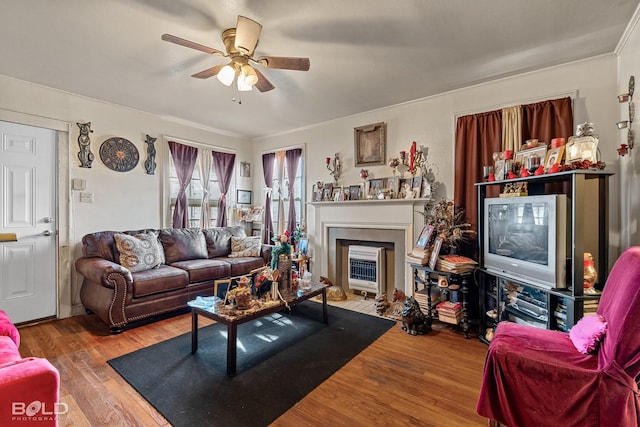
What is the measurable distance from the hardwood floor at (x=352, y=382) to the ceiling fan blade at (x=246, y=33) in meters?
2.45

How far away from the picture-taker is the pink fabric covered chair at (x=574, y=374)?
47.8 inches

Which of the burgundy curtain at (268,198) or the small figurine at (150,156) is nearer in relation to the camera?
the small figurine at (150,156)

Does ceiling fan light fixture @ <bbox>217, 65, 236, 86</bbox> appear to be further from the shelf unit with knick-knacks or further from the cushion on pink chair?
the shelf unit with knick-knacks

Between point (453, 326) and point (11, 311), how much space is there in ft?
15.0

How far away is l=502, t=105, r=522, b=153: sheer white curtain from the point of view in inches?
112

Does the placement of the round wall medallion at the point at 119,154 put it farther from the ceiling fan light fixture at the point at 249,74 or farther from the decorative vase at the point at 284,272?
the decorative vase at the point at 284,272

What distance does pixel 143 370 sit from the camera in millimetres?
2137

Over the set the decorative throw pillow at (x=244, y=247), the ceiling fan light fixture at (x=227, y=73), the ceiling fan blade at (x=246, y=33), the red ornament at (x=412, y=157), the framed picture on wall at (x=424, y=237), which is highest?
the ceiling fan blade at (x=246, y=33)

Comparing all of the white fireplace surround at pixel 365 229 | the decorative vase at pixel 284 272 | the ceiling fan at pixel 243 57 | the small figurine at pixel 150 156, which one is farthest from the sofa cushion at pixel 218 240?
the ceiling fan at pixel 243 57

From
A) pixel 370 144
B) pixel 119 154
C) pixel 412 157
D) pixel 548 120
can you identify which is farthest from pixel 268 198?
pixel 548 120

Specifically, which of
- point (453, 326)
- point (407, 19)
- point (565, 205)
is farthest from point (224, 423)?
point (407, 19)

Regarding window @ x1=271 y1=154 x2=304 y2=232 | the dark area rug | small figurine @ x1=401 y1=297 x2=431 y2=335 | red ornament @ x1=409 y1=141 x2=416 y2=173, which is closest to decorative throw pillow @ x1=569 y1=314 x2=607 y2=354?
small figurine @ x1=401 y1=297 x2=431 y2=335

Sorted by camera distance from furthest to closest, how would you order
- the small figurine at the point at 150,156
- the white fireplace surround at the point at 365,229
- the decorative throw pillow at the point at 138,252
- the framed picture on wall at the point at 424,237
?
the small figurine at the point at 150,156 < the white fireplace surround at the point at 365,229 < the decorative throw pillow at the point at 138,252 < the framed picture on wall at the point at 424,237

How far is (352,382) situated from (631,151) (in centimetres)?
268
